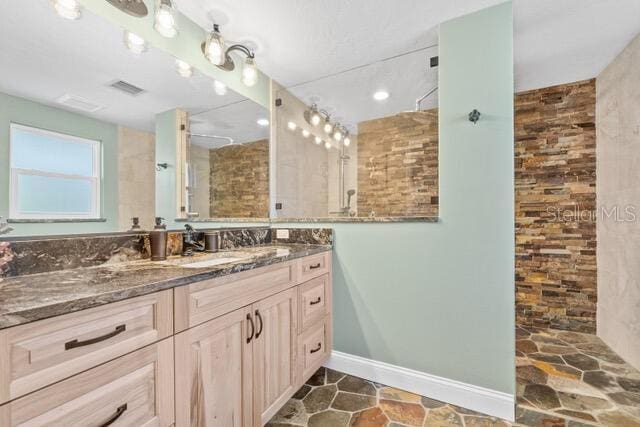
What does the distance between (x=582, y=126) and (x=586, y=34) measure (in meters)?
1.01

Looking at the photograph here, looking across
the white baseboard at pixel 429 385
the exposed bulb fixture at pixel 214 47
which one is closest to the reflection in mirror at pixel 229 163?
the exposed bulb fixture at pixel 214 47

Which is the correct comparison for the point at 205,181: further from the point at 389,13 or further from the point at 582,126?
the point at 582,126

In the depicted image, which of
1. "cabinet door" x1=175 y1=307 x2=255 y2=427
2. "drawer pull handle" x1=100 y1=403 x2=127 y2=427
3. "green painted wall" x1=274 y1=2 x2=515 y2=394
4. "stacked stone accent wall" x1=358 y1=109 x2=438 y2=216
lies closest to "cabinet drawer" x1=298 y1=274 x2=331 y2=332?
"green painted wall" x1=274 y1=2 x2=515 y2=394

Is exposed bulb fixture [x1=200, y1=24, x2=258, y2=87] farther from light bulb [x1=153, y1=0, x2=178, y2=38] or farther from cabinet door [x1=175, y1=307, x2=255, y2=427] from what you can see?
cabinet door [x1=175, y1=307, x2=255, y2=427]

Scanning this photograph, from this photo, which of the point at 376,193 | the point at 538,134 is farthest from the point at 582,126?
the point at 376,193

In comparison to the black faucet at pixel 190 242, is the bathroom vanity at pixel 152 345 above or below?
below

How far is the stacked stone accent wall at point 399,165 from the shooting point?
1.89 m

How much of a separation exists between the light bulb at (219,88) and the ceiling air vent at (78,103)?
84cm

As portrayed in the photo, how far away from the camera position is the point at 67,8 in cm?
120

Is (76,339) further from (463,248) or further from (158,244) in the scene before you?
(463,248)

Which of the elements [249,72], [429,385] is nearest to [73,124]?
[249,72]

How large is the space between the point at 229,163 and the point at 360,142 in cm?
120

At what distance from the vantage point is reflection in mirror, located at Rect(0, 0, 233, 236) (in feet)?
3.33

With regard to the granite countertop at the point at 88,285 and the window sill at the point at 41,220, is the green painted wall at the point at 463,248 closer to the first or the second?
the granite countertop at the point at 88,285
